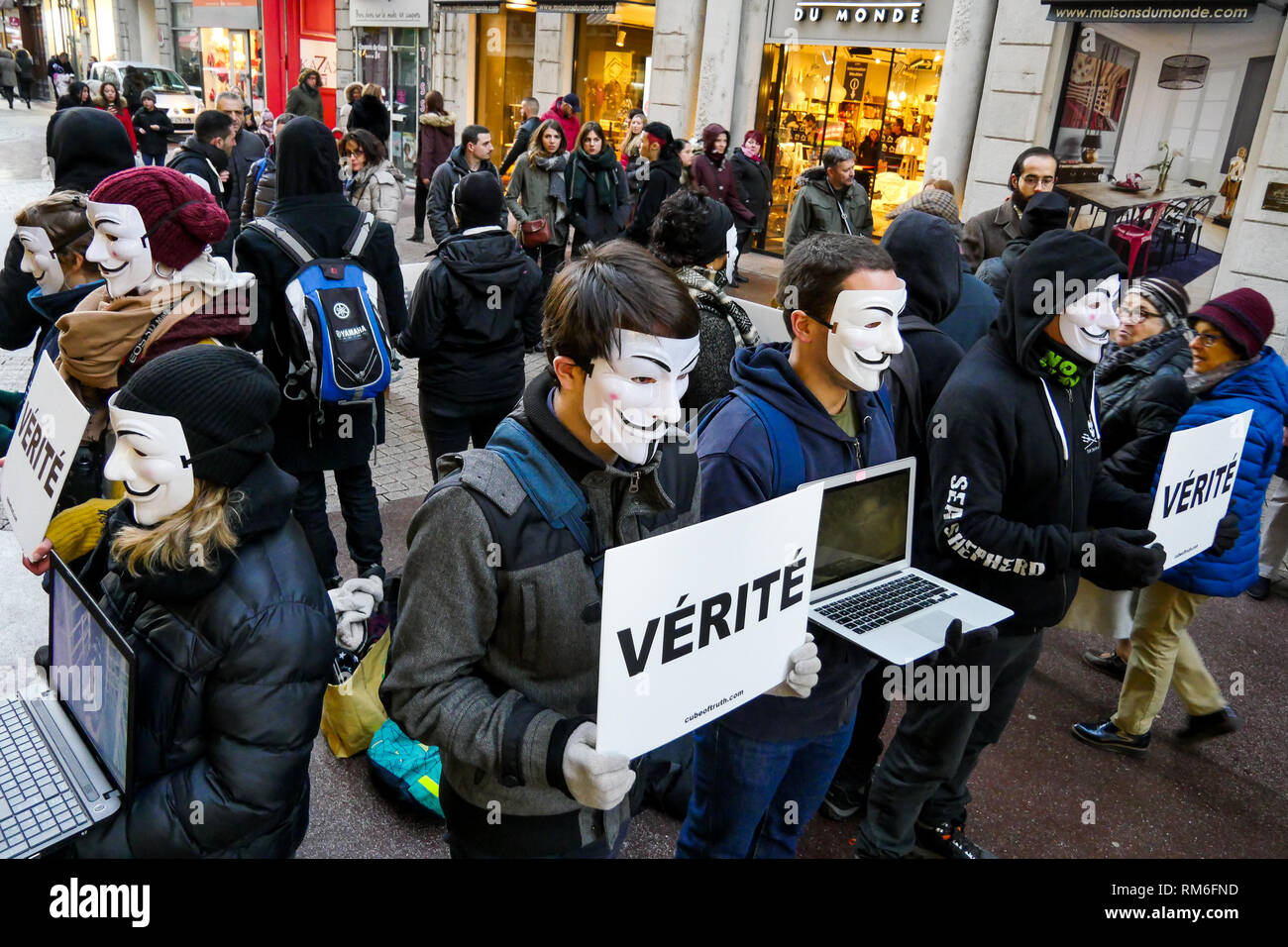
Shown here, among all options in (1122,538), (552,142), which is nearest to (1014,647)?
(1122,538)

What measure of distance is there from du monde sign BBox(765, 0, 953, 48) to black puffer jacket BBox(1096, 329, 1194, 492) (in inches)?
351

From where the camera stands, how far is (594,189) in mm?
8992

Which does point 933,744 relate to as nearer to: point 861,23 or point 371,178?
point 371,178

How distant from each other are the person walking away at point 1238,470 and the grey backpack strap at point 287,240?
3.59m

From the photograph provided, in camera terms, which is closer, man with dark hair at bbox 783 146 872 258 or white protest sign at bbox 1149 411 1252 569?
white protest sign at bbox 1149 411 1252 569

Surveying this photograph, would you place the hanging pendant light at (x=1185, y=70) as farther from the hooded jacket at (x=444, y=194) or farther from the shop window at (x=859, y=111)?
the hooded jacket at (x=444, y=194)

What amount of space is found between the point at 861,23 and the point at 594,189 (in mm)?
5696

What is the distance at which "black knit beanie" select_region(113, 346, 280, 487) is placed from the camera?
1.91 m

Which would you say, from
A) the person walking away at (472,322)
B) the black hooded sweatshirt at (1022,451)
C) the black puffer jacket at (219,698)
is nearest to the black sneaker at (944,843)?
the black hooded sweatshirt at (1022,451)

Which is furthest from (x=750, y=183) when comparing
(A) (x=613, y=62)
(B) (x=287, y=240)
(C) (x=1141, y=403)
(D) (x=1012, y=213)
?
(B) (x=287, y=240)

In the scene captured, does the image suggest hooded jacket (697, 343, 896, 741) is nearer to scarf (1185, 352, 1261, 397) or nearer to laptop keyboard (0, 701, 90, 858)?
laptop keyboard (0, 701, 90, 858)

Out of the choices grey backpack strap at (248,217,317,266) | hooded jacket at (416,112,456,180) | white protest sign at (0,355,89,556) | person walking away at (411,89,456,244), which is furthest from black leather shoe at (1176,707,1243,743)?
hooded jacket at (416,112,456,180)

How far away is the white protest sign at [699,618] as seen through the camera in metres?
1.74
